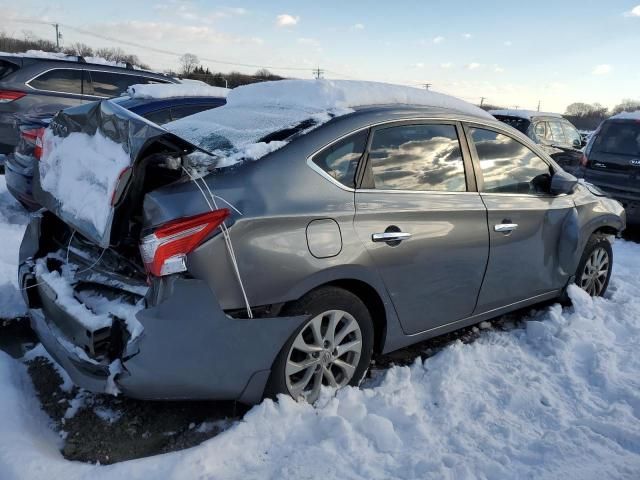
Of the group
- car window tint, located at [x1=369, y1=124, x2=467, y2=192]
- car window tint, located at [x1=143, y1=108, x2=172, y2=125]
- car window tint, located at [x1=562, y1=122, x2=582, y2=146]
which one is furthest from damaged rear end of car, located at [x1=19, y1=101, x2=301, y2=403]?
car window tint, located at [x1=562, y1=122, x2=582, y2=146]

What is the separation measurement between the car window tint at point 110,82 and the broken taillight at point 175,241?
21.4ft

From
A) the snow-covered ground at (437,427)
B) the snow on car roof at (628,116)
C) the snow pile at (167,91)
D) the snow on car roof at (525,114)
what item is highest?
the snow on car roof at (628,116)

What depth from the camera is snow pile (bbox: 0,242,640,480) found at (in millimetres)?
2289

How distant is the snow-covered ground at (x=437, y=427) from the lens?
2.29 m

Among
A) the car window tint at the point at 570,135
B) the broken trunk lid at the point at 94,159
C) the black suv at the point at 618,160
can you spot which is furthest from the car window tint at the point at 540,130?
the broken trunk lid at the point at 94,159

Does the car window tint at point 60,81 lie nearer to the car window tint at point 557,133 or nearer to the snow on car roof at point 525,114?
the snow on car roof at point 525,114

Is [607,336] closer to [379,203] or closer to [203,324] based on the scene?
[379,203]

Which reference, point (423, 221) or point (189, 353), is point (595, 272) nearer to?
point (423, 221)

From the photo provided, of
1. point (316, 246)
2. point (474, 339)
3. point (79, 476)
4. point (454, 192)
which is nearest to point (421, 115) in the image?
point (454, 192)

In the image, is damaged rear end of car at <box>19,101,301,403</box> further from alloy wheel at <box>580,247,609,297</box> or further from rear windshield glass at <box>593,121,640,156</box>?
rear windshield glass at <box>593,121,640,156</box>

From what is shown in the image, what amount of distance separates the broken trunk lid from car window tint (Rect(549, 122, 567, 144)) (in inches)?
369

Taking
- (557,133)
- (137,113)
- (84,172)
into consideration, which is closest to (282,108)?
(84,172)

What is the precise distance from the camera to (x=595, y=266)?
4.55 metres

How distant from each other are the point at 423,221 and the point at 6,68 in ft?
21.9
